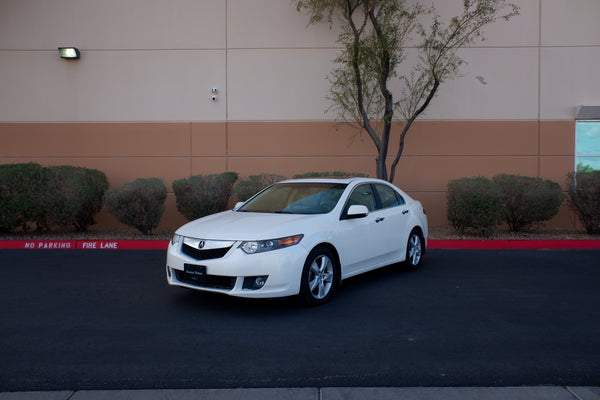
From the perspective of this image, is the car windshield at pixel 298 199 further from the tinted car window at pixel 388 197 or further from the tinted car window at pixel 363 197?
the tinted car window at pixel 388 197

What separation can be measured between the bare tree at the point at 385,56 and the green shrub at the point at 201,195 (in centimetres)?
339

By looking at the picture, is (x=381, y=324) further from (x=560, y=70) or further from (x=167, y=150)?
(x=560, y=70)

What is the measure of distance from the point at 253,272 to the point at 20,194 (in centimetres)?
801

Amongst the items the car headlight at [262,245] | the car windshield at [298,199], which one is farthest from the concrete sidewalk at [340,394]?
the car windshield at [298,199]

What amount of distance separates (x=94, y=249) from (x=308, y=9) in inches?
307

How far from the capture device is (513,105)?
13250 mm

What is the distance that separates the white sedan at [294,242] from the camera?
5566 millimetres

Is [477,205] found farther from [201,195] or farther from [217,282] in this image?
[217,282]

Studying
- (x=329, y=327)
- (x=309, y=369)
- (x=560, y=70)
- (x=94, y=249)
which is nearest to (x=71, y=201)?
(x=94, y=249)

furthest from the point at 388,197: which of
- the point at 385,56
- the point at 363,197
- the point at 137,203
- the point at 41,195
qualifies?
the point at 41,195

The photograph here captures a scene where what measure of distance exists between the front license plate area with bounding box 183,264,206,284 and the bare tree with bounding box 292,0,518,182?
7.21 m

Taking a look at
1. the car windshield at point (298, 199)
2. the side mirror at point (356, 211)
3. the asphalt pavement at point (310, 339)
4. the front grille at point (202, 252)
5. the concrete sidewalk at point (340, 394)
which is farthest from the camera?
the car windshield at point (298, 199)

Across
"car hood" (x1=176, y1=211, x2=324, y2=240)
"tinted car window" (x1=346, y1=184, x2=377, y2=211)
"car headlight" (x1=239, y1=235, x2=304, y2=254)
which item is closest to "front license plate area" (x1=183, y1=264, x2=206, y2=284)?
"car hood" (x1=176, y1=211, x2=324, y2=240)

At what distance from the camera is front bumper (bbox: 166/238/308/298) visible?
5.52m
